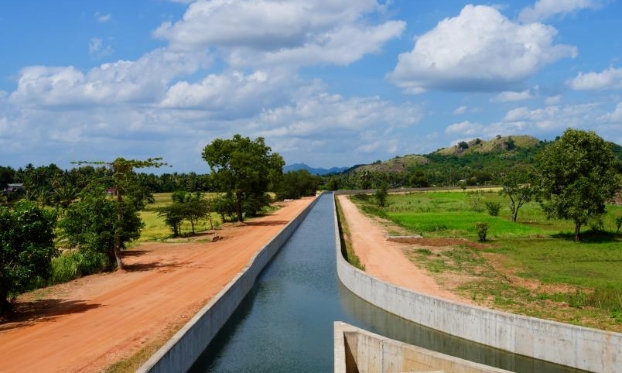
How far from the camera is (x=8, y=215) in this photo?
23.5m

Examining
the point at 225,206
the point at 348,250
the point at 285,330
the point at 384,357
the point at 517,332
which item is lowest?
the point at 285,330

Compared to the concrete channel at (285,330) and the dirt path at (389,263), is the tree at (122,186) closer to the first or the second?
the concrete channel at (285,330)

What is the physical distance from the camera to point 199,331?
20859 millimetres

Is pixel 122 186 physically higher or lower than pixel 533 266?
higher

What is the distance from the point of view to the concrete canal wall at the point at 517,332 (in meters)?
18.2

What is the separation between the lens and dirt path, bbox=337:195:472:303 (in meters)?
28.5

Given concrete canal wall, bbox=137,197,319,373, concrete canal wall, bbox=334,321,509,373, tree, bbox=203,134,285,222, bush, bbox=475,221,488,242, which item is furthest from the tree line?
bush, bbox=475,221,488,242

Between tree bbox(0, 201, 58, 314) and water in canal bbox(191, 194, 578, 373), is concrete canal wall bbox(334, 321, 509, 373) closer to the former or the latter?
water in canal bbox(191, 194, 578, 373)

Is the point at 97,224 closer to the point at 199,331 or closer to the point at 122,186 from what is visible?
the point at 122,186

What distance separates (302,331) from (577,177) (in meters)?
32.9

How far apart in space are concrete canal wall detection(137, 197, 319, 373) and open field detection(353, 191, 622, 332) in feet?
36.6

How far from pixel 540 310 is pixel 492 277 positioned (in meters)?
7.39

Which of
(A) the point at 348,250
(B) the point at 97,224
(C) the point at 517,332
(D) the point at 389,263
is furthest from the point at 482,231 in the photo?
(B) the point at 97,224

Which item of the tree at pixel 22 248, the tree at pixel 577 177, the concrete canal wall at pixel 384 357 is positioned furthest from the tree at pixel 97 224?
the tree at pixel 577 177
